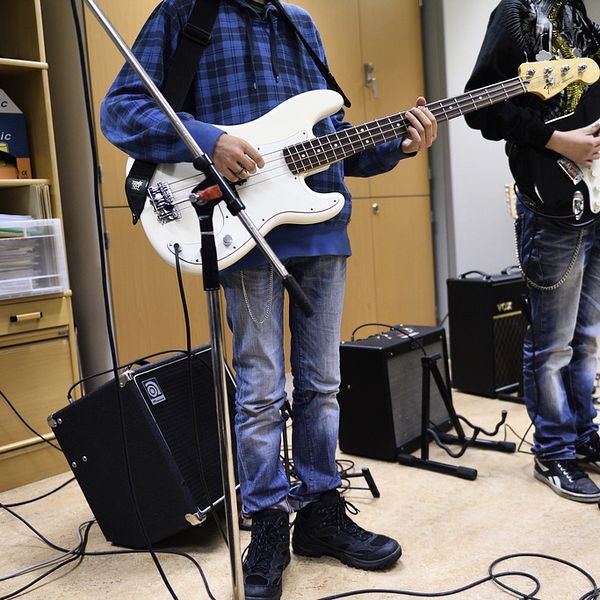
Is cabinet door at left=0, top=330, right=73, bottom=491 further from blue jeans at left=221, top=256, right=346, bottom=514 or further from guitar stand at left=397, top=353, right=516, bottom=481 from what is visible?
guitar stand at left=397, top=353, right=516, bottom=481

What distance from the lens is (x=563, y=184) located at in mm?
1823

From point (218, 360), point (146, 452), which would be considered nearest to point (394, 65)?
point (146, 452)

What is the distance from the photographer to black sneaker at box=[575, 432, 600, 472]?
2049 millimetres

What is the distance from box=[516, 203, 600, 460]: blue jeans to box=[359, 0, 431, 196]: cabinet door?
5.97 feet

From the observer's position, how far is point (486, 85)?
1.87m

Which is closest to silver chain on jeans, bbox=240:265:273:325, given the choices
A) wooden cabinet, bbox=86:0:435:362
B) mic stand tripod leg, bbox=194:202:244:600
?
mic stand tripod leg, bbox=194:202:244:600

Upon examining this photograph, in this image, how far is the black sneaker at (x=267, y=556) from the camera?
141cm

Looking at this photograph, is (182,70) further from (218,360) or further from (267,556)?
(267,556)

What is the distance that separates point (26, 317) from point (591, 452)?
1.84m

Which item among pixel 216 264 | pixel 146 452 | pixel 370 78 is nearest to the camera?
pixel 216 264

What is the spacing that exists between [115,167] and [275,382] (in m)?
1.58

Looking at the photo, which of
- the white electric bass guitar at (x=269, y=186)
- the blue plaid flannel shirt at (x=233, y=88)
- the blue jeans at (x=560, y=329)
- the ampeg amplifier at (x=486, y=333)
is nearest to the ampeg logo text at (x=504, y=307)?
the ampeg amplifier at (x=486, y=333)

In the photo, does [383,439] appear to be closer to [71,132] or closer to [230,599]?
[230,599]

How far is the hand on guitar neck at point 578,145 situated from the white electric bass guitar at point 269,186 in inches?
22.4
